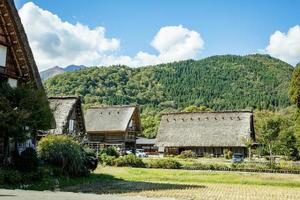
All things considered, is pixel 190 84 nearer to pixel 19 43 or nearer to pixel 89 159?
pixel 89 159

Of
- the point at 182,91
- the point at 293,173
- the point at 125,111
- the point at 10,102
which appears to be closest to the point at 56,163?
the point at 10,102

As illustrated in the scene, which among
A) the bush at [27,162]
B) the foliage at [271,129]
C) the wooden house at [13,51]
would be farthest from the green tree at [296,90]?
the bush at [27,162]

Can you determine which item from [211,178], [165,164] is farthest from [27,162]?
[165,164]

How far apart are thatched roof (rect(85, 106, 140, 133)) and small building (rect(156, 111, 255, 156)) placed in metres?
6.54

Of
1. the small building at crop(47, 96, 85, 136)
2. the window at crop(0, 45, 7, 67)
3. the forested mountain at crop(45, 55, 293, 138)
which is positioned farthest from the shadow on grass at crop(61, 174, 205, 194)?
the forested mountain at crop(45, 55, 293, 138)

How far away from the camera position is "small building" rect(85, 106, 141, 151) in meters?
60.5

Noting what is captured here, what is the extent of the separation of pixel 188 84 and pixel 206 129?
91151 mm

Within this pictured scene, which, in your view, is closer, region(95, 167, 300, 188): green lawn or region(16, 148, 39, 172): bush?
region(16, 148, 39, 172): bush

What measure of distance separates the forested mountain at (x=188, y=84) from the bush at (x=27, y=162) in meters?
93.8

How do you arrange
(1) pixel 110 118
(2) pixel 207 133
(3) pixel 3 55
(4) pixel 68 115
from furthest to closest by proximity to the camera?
(2) pixel 207 133, (1) pixel 110 118, (4) pixel 68 115, (3) pixel 3 55

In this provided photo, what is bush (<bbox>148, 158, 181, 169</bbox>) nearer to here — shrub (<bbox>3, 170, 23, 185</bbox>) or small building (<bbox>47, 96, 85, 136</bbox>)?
small building (<bbox>47, 96, 85, 136</bbox>)

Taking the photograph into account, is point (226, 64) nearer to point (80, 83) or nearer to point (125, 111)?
point (80, 83)

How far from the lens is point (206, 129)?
63062 millimetres

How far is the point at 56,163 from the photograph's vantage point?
22672 mm
